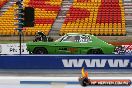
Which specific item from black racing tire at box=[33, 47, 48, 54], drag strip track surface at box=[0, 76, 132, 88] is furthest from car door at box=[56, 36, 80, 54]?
drag strip track surface at box=[0, 76, 132, 88]

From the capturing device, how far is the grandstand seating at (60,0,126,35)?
3953cm

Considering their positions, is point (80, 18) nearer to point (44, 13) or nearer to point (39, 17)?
point (44, 13)

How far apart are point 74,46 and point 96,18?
2051 centimetres

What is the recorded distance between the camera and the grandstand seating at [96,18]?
3953 cm

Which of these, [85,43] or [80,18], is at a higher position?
[80,18]

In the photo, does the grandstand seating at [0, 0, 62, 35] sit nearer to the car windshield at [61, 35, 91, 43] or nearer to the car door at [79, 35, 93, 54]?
the car windshield at [61, 35, 91, 43]

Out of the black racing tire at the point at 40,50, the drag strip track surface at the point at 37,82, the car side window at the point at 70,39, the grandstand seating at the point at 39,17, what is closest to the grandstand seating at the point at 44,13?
the grandstand seating at the point at 39,17

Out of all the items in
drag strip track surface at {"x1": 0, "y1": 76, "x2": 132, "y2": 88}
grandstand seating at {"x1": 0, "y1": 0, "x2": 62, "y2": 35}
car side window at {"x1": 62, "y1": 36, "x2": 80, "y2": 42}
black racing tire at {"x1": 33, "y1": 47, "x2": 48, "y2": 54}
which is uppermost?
grandstand seating at {"x1": 0, "y1": 0, "x2": 62, "y2": 35}

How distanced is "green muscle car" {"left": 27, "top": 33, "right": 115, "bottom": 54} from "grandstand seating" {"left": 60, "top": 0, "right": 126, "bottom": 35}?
15.4 metres

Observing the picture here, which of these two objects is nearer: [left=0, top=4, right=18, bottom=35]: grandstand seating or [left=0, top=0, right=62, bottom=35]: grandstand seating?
[left=0, top=4, right=18, bottom=35]: grandstand seating

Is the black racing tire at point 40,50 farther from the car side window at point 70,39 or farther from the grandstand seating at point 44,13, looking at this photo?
the grandstand seating at point 44,13

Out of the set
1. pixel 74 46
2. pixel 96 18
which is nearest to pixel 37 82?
pixel 74 46

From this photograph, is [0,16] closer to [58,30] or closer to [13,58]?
[58,30]

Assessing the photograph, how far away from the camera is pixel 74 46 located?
2316 centimetres
